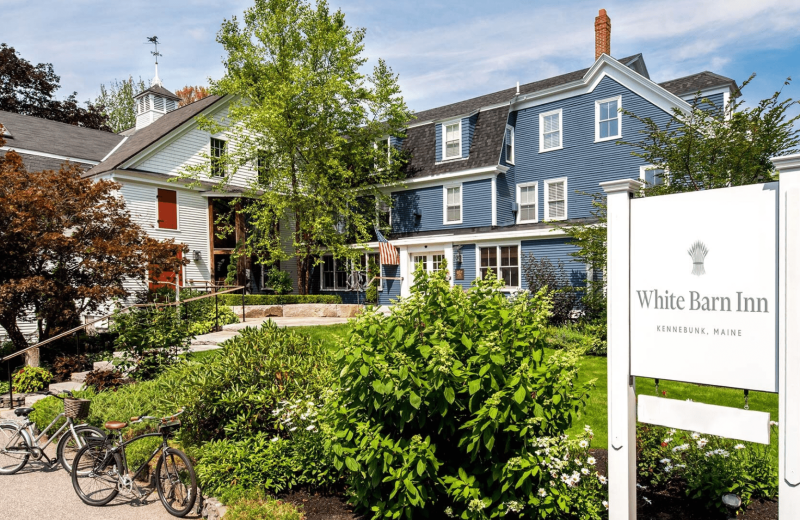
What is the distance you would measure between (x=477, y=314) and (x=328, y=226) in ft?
59.2

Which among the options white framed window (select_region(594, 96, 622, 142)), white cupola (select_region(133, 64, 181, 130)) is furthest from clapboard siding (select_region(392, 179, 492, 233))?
white cupola (select_region(133, 64, 181, 130))

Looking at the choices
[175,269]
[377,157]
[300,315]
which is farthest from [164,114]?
[175,269]

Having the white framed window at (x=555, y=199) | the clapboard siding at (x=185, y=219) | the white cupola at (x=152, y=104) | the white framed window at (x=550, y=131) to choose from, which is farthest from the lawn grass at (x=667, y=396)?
the white cupola at (x=152, y=104)

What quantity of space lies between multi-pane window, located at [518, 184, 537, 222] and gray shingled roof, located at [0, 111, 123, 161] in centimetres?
1924

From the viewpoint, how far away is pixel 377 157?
2369 cm

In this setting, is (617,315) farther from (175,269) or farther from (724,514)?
(175,269)

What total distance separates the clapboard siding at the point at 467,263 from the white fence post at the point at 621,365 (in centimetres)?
1733

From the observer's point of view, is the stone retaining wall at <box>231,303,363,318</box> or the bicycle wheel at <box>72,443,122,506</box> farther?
the stone retaining wall at <box>231,303,363,318</box>

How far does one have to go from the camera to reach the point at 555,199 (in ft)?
65.3

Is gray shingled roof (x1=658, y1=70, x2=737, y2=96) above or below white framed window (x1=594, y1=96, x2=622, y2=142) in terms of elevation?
above

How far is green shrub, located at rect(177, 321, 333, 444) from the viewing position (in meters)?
5.32

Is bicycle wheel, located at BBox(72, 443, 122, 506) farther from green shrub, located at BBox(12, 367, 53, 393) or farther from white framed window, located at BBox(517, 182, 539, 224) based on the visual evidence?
white framed window, located at BBox(517, 182, 539, 224)

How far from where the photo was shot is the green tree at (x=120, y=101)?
146 feet

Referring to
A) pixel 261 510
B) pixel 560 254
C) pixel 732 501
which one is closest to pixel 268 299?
pixel 560 254
